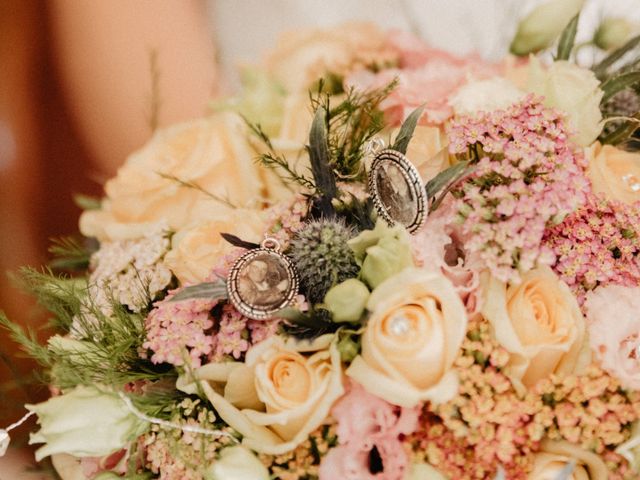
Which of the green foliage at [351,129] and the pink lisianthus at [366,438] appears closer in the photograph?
the pink lisianthus at [366,438]

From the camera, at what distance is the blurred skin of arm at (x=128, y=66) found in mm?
1329

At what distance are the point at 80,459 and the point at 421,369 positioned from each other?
46 cm

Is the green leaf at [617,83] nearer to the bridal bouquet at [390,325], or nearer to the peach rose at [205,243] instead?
the bridal bouquet at [390,325]

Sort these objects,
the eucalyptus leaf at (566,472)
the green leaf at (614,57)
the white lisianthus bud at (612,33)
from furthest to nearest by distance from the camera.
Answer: the white lisianthus bud at (612,33)
the green leaf at (614,57)
the eucalyptus leaf at (566,472)

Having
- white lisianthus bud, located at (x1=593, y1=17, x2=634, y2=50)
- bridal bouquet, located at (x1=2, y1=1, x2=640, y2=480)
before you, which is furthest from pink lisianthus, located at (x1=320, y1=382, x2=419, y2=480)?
white lisianthus bud, located at (x1=593, y1=17, x2=634, y2=50)

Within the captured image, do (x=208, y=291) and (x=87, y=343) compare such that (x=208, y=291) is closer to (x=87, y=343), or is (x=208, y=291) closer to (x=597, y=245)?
(x=87, y=343)

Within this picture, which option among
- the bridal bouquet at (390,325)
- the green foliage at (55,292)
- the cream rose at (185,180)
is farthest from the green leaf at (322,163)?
the green foliage at (55,292)

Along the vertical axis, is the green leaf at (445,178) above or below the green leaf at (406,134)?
below

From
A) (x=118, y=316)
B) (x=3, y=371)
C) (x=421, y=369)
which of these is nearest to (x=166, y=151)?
(x=118, y=316)

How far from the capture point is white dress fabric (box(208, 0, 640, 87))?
142cm

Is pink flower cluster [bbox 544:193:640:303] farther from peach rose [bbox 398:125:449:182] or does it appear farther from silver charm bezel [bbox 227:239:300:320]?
silver charm bezel [bbox 227:239:300:320]

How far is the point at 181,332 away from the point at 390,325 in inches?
9.1

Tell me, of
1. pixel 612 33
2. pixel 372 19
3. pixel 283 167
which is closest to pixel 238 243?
pixel 283 167

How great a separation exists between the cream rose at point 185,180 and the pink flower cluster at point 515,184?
0.36 metres
